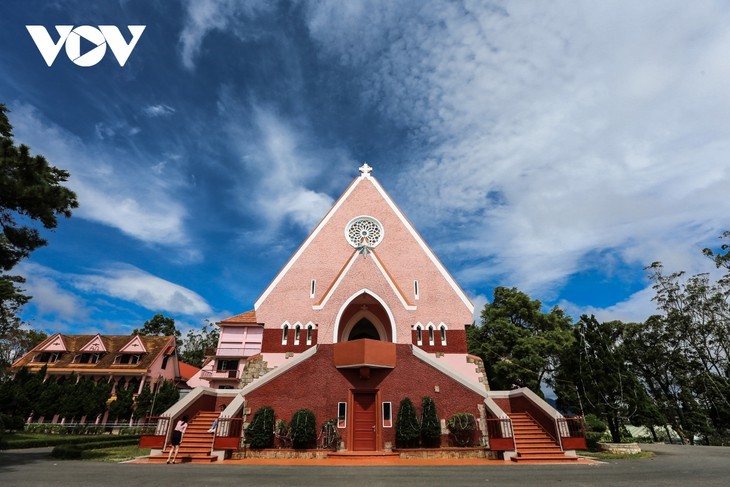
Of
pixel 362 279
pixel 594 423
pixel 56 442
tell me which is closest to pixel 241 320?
pixel 56 442

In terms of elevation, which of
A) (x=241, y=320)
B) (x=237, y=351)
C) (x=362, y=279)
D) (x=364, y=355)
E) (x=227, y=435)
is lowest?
(x=227, y=435)

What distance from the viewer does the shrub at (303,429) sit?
15164 mm

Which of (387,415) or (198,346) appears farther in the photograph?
(198,346)

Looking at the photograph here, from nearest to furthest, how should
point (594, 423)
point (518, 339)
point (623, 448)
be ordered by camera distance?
point (623, 448), point (594, 423), point (518, 339)

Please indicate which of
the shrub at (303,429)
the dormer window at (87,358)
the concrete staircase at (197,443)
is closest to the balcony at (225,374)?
the dormer window at (87,358)

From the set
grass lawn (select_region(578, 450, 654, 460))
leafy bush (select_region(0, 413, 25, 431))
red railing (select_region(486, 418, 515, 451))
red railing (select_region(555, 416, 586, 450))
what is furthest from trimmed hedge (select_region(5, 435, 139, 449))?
grass lawn (select_region(578, 450, 654, 460))

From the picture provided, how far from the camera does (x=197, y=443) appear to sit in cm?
1516

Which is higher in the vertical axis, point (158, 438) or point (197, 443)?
point (158, 438)

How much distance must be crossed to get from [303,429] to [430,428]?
523cm

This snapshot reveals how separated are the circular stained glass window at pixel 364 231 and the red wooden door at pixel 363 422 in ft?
31.6

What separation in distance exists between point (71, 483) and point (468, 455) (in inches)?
508

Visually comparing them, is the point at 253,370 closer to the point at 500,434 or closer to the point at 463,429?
the point at 463,429

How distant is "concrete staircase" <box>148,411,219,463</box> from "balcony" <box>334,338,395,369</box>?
19.8 ft

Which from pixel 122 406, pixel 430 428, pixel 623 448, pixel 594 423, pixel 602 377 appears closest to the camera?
pixel 430 428
